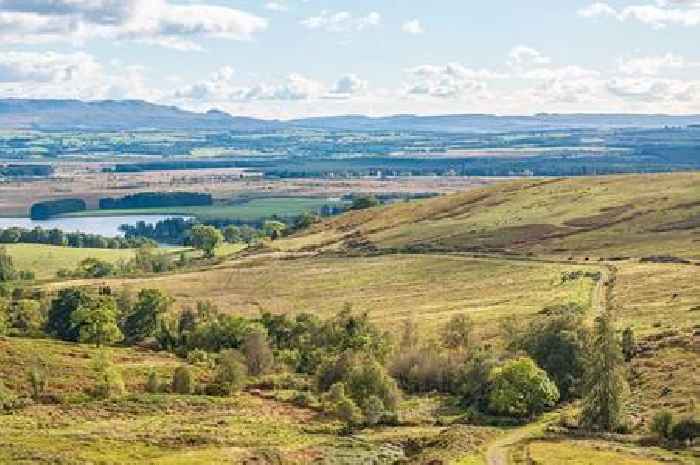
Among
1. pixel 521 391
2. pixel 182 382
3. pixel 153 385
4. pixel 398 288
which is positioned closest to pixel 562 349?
pixel 521 391

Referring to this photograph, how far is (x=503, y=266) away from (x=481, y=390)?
271 feet

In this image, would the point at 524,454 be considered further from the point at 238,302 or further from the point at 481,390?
the point at 238,302

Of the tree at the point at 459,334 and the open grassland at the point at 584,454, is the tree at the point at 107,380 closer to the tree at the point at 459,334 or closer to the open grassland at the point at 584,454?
the tree at the point at 459,334

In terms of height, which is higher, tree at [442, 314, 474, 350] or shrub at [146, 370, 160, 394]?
tree at [442, 314, 474, 350]

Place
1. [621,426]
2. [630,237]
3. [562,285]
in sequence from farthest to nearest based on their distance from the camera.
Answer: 1. [630,237]
2. [562,285]
3. [621,426]

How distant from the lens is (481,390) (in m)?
96.8

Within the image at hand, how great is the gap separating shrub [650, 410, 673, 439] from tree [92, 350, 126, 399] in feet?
161

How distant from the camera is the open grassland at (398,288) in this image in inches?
5709

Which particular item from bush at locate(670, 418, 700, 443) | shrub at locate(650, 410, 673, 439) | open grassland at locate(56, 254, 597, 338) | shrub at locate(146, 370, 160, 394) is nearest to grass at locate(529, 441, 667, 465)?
shrub at locate(650, 410, 673, 439)

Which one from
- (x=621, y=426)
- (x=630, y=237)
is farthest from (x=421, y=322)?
(x=630, y=237)

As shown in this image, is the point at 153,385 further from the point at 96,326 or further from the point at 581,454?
the point at 581,454

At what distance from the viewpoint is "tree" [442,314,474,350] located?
11756cm

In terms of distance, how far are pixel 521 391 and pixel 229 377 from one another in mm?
30032

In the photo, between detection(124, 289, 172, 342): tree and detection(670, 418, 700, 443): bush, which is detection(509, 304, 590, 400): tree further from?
detection(124, 289, 172, 342): tree
